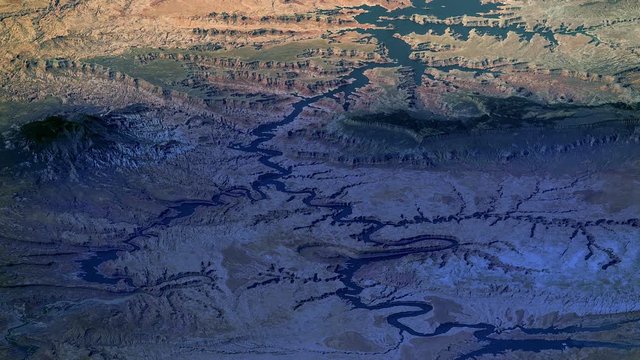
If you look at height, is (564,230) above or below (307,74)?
below

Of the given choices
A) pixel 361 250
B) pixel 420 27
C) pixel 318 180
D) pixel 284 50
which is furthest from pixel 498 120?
pixel 284 50

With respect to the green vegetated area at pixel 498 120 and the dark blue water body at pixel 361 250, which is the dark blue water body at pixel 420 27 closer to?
the dark blue water body at pixel 361 250

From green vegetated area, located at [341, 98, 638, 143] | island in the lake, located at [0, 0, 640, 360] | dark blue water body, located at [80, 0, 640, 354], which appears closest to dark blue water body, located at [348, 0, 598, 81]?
island in the lake, located at [0, 0, 640, 360]

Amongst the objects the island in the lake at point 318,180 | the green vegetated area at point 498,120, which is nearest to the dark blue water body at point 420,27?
the island in the lake at point 318,180

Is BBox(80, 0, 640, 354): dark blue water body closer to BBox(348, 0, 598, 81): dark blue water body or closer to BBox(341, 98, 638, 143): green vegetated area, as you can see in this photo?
BBox(341, 98, 638, 143): green vegetated area

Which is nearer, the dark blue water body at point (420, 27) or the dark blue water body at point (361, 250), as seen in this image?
the dark blue water body at point (361, 250)

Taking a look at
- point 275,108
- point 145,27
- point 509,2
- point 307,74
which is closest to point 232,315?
point 275,108

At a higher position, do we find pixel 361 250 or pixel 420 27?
pixel 420 27

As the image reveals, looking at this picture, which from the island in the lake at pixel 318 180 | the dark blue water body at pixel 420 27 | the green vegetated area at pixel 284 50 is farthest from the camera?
the dark blue water body at pixel 420 27

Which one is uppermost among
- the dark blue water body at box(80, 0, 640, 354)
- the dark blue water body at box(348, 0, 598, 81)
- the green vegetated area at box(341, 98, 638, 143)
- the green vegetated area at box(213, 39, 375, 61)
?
the dark blue water body at box(348, 0, 598, 81)

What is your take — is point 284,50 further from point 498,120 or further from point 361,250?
point 361,250

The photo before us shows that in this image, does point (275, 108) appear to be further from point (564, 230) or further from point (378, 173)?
point (564, 230)
